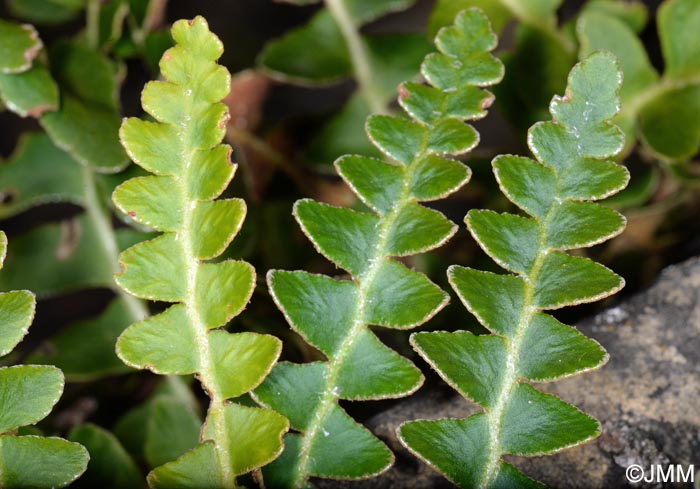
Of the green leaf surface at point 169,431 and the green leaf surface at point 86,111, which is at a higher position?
the green leaf surface at point 86,111

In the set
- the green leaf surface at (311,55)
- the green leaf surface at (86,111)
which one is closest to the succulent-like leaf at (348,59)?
the green leaf surface at (311,55)

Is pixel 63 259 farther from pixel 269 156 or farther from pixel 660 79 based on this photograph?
→ pixel 660 79

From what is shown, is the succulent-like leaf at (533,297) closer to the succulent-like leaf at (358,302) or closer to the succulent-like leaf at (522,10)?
the succulent-like leaf at (358,302)

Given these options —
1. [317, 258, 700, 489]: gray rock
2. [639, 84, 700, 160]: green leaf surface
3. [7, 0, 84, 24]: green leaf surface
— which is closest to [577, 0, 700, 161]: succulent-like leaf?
[639, 84, 700, 160]: green leaf surface

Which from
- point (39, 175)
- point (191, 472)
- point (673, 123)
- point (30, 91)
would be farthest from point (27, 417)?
point (673, 123)

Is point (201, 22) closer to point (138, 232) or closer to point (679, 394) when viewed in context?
point (138, 232)

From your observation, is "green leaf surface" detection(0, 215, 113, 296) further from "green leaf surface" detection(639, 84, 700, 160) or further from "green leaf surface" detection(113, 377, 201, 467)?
"green leaf surface" detection(639, 84, 700, 160)
